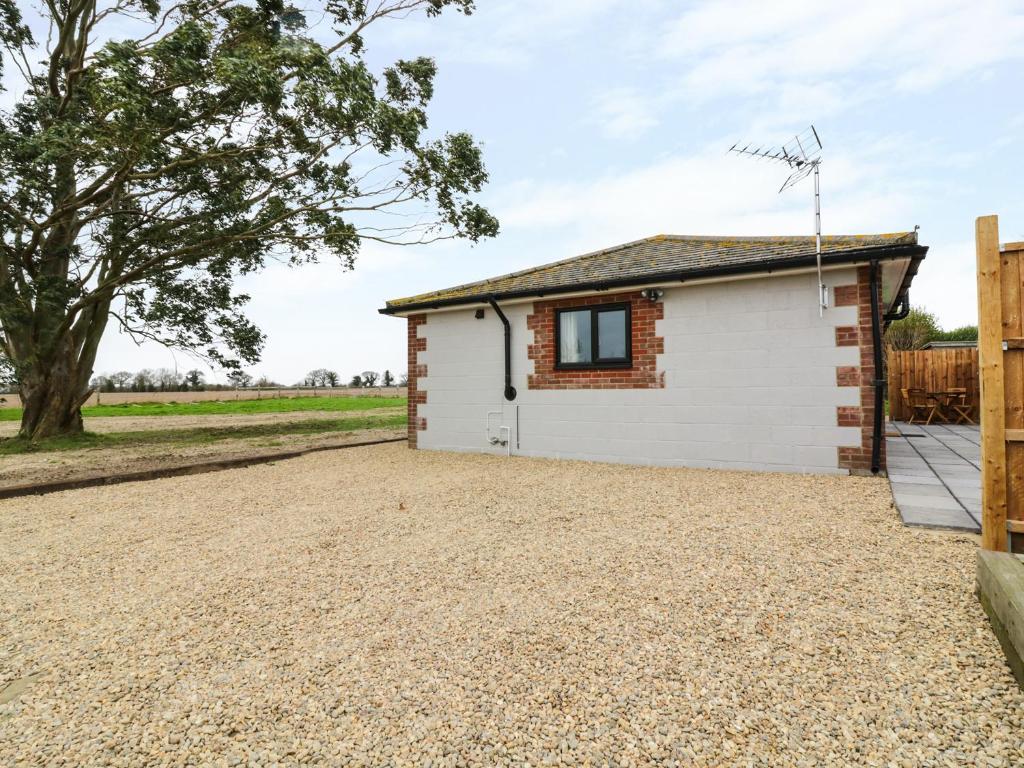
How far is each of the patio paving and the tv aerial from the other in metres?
2.35

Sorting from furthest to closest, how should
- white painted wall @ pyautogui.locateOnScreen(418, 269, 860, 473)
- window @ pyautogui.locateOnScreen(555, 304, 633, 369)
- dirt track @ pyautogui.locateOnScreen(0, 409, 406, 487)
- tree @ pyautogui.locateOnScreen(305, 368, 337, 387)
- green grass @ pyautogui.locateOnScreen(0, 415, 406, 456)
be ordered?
tree @ pyautogui.locateOnScreen(305, 368, 337, 387)
green grass @ pyautogui.locateOnScreen(0, 415, 406, 456)
window @ pyautogui.locateOnScreen(555, 304, 633, 369)
dirt track @ pyautogui.locateOnScreen(0, 409, 406, 487)
white painted wall @ pyautogui.locateOnScreen(418, 269, 860, 473)

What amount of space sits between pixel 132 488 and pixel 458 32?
11628 mm

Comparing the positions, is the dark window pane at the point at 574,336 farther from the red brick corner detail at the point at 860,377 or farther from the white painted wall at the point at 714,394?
the red brick corner detail at the point at 860,377

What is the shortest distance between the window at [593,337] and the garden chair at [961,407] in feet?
34.7

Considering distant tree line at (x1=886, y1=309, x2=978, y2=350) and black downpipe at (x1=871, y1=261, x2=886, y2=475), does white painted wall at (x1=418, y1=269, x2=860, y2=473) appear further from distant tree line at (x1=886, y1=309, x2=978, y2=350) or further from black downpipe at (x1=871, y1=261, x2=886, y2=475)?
distant tree line at (x1=886, y1=309, x2=978, y2=350)

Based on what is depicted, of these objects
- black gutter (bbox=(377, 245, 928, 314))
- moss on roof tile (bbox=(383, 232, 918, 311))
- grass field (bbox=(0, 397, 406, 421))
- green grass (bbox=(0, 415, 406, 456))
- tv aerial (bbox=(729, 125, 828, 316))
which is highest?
tv aerial (bbox=(729, 125, 828, 316))

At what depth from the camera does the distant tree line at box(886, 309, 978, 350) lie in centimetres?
2202

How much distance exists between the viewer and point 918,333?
2239 centimetres

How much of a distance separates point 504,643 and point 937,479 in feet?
19.7

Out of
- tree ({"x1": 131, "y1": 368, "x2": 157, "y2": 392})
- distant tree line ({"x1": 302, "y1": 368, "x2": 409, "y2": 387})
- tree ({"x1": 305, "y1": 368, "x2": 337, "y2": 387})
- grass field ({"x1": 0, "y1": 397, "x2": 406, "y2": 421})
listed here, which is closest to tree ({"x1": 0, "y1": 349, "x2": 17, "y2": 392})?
grass field ({"x1": 0, "y1": 397, "x2": 406, "y2": 421})

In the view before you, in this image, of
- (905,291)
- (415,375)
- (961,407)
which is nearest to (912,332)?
(961,407)

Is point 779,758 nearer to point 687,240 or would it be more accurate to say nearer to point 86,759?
point 86,759

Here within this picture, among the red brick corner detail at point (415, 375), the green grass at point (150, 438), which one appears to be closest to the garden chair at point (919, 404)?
the red brick corner detail at point (415, 375)

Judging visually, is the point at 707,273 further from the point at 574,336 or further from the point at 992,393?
the point at 992,393
